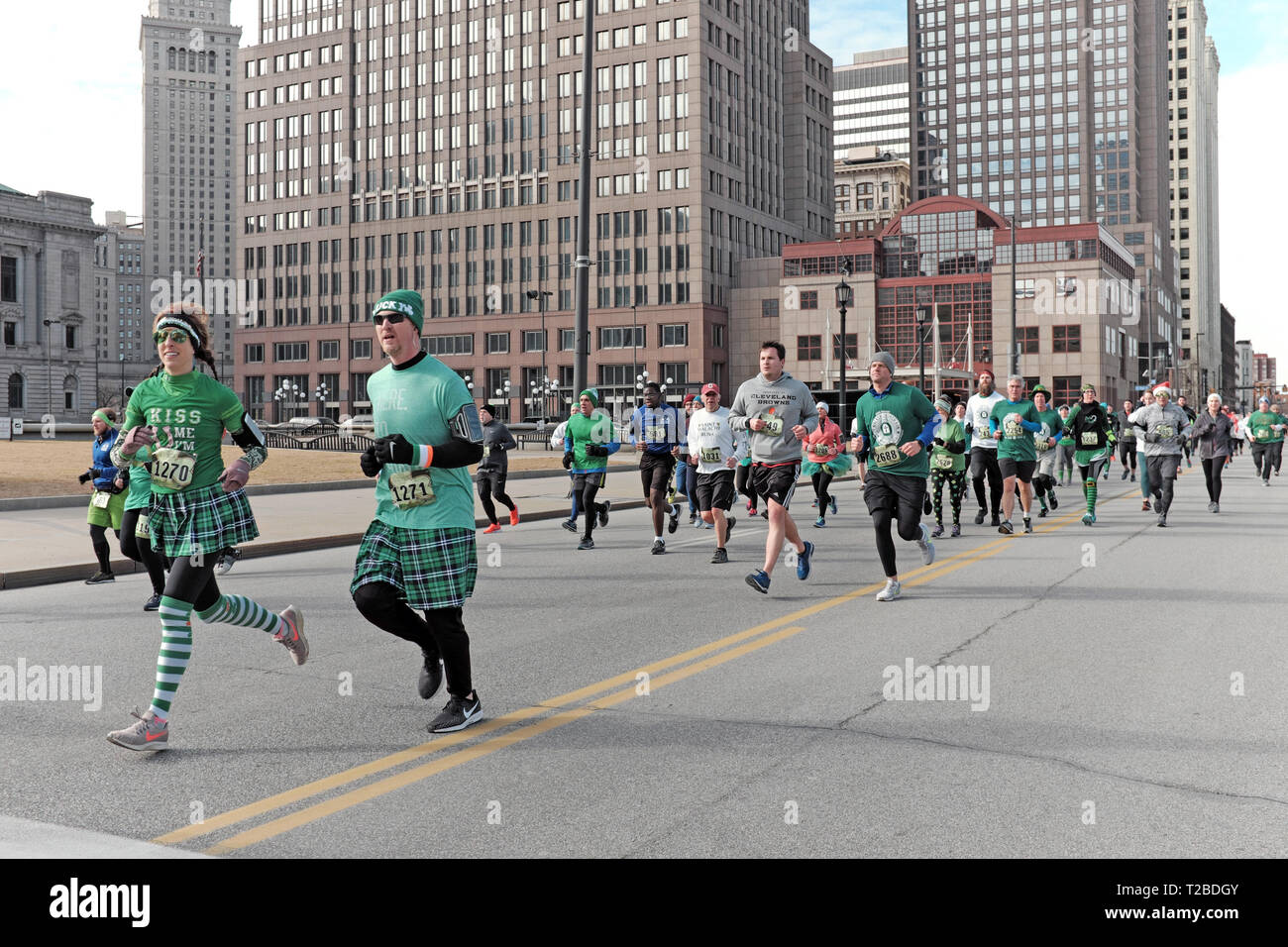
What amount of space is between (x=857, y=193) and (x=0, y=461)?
471 ft

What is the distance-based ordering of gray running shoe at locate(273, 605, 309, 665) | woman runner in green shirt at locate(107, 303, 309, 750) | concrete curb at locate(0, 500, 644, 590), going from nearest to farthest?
woman runner in green shirt at locate(107, 303, 309, 750), gray running shoe at locate(273, 605, 309, 665), concrete curb at locate(0, 500, 644, 590)

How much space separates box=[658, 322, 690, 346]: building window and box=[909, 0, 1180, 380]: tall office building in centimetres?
6093

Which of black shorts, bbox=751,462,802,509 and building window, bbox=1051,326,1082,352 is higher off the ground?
building window, bbox=1051,326,1082,352

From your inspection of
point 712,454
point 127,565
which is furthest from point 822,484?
point 127,565

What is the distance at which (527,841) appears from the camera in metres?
3.91

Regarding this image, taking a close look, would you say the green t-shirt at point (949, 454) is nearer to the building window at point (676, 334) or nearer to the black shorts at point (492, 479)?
the black shorts at point (492, 479)

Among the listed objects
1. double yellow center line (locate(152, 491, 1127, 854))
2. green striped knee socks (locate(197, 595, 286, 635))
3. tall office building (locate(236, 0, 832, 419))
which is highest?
tall office building (locate(236, 0, 832, 419))

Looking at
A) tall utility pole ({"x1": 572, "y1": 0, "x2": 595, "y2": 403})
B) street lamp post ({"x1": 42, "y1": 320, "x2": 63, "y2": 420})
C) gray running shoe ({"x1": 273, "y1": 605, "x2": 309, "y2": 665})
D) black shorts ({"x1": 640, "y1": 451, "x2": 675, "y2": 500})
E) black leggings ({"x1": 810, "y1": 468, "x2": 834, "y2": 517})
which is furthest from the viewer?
street lamp post ({"x1": 42, "y1": 320, "x2": 63, "y2": 420})

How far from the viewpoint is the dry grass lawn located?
2147 cm

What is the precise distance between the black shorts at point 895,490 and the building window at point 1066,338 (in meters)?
90.3

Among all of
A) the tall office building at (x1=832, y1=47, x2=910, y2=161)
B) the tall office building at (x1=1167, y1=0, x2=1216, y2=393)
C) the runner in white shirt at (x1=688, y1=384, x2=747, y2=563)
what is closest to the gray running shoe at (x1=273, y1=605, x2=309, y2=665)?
the runner in white shirt at (x1=688, y1=384, x2=747, y2=563)

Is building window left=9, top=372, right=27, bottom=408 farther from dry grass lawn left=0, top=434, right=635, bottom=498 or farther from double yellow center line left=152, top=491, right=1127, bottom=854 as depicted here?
double yellow center line left=152, top=491, right=1127, bottom=854

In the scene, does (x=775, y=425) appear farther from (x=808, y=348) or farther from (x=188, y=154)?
(x=188, y=154)

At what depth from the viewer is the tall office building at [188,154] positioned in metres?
171
